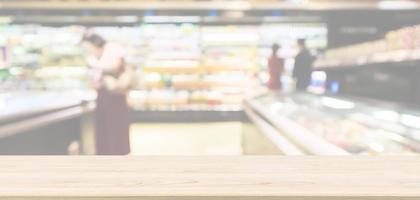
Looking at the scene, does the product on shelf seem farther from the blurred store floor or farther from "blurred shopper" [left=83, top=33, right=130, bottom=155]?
"blurred shopper" [left=83, top=33, right=130, bottom=155]

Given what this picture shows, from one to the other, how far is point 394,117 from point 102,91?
2734 mm

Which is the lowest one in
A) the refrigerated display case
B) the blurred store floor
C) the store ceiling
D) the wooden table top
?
the blurred store floor

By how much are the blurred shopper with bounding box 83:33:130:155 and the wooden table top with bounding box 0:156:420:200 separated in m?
3.59

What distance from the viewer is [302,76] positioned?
7777 mm

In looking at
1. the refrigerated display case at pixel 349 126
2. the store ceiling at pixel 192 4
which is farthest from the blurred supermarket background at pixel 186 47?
the refrigerated display case at pixel 349 126

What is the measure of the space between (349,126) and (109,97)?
2458 millimetres

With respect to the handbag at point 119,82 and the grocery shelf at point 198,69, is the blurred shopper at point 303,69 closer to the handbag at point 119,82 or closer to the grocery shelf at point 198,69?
the grocery shelf at point 198,69

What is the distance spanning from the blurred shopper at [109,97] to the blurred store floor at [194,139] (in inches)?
43.6

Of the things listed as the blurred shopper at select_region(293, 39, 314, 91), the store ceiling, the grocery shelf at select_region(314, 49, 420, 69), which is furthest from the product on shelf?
the store ceiling

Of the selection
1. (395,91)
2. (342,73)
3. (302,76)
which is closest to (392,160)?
(395,91)

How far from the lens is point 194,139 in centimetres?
735

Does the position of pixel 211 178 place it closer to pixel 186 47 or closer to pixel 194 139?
pixel 194 139

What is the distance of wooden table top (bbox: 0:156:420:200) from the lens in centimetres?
82

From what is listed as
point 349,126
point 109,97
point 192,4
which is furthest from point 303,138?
point 192,4
